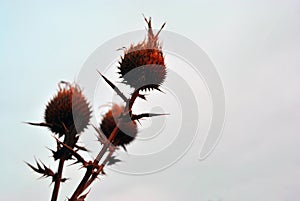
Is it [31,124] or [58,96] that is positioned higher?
[58,96]

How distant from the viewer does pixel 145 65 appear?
4523mm

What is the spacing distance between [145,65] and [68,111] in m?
1.66

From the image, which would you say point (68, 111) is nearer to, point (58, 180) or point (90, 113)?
point (90, 113)

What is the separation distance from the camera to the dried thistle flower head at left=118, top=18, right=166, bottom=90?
451 cm

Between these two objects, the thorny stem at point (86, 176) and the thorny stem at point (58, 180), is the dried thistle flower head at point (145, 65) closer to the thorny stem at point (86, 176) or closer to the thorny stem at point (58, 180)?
the thorny stem at point (86, 176)

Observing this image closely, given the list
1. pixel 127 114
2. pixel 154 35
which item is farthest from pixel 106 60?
pixel 127 114

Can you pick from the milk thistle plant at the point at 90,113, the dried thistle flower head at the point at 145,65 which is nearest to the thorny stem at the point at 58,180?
the milk thistle plant at the point at 90,113

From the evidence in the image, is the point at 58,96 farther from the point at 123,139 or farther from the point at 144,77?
the point at 144,77

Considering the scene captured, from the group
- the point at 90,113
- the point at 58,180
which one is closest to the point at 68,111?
the point at 90,113

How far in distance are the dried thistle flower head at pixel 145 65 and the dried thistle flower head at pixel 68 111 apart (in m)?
1.10

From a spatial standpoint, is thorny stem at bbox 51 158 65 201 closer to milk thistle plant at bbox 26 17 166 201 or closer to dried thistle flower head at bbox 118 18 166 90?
milk thistle plant at bbox 26 17 166 201

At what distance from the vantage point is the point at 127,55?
15.2ft

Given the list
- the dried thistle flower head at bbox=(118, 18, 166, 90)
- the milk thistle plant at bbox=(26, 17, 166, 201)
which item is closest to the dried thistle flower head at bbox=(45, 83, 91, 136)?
the milk thistle plant at bbox=(26, 17, 166, 201)

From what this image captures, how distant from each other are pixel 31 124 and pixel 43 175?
0.76m
